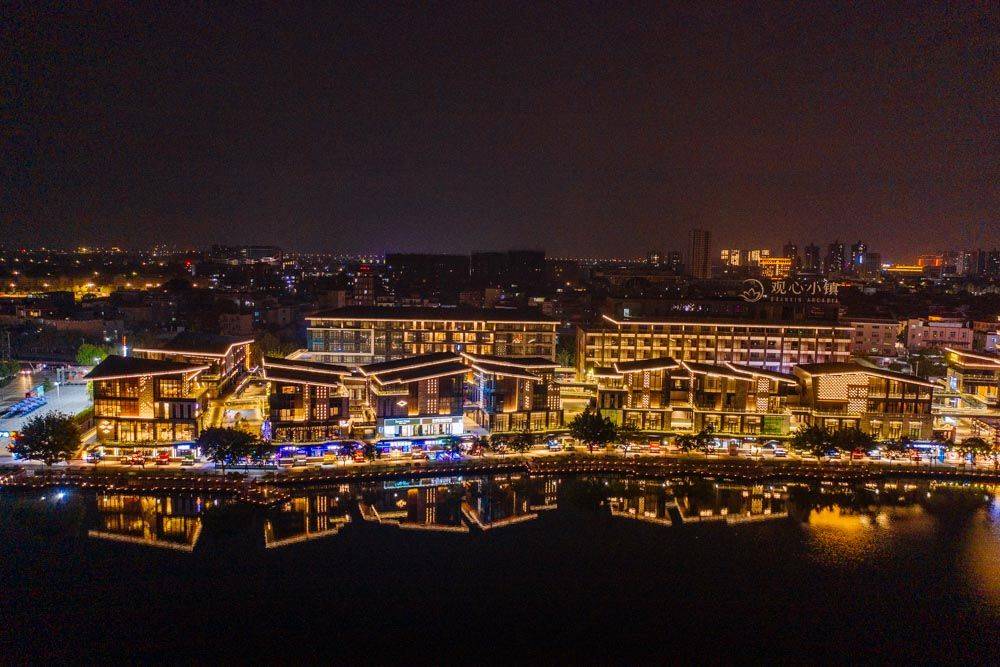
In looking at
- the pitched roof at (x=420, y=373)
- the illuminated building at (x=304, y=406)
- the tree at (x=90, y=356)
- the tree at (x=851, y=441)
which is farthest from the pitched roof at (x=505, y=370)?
the tree at (x=90, y=356)

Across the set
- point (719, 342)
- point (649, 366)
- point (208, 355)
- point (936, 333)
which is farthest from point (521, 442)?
point (936, 333)

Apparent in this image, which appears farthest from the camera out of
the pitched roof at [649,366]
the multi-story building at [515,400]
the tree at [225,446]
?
the pitched roof at [649,366]

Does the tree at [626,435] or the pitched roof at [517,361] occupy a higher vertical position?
the pitched roof at [517,361]

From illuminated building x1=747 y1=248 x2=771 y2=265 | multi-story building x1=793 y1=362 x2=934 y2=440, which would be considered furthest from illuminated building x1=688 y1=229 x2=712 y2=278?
multi-story building x1=793 y1=362 x2=934 y2=440

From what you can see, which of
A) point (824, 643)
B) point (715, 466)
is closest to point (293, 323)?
point (715, 466)

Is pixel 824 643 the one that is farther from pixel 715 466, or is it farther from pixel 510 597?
pixel 715 466

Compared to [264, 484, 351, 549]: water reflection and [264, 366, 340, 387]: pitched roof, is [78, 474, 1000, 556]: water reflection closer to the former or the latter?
[264, 484, 351, 549]: water reflection

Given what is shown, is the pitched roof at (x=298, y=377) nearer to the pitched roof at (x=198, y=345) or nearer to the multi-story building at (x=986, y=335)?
the pitched roof at (x=198, y=345)
